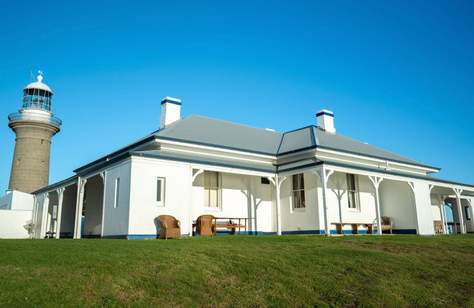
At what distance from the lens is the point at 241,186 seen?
1992 cm

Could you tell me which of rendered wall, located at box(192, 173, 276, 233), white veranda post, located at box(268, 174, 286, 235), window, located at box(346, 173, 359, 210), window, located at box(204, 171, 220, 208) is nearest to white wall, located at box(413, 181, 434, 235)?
window, located at box(346, 173, 359, 210)

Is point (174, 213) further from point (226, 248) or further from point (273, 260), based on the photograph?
point (273, 260)

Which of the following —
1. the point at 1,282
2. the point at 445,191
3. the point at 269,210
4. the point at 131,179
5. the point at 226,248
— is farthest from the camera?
the point at 445,191

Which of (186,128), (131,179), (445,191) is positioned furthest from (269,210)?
(445,191)

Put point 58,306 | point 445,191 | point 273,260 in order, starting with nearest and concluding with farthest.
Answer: point 58,306 < point 273,260 < point 445,191

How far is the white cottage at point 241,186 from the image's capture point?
52.5ft

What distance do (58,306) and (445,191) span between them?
24.7m

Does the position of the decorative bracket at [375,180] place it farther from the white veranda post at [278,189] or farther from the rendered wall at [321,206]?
the white veranda post at [278,189]

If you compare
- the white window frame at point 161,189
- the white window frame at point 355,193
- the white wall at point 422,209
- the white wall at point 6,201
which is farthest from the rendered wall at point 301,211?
the white wall at point 6,201

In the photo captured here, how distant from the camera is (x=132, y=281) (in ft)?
23.6

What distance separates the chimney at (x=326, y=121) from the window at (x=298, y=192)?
690 cm

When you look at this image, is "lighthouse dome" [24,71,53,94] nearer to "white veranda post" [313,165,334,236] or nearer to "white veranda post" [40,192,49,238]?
"white veranda post" [40,192,49,238]

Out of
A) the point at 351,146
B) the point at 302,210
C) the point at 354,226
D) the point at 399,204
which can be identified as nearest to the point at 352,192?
the point at 354,226

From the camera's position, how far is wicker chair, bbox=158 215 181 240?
14.6 meters
